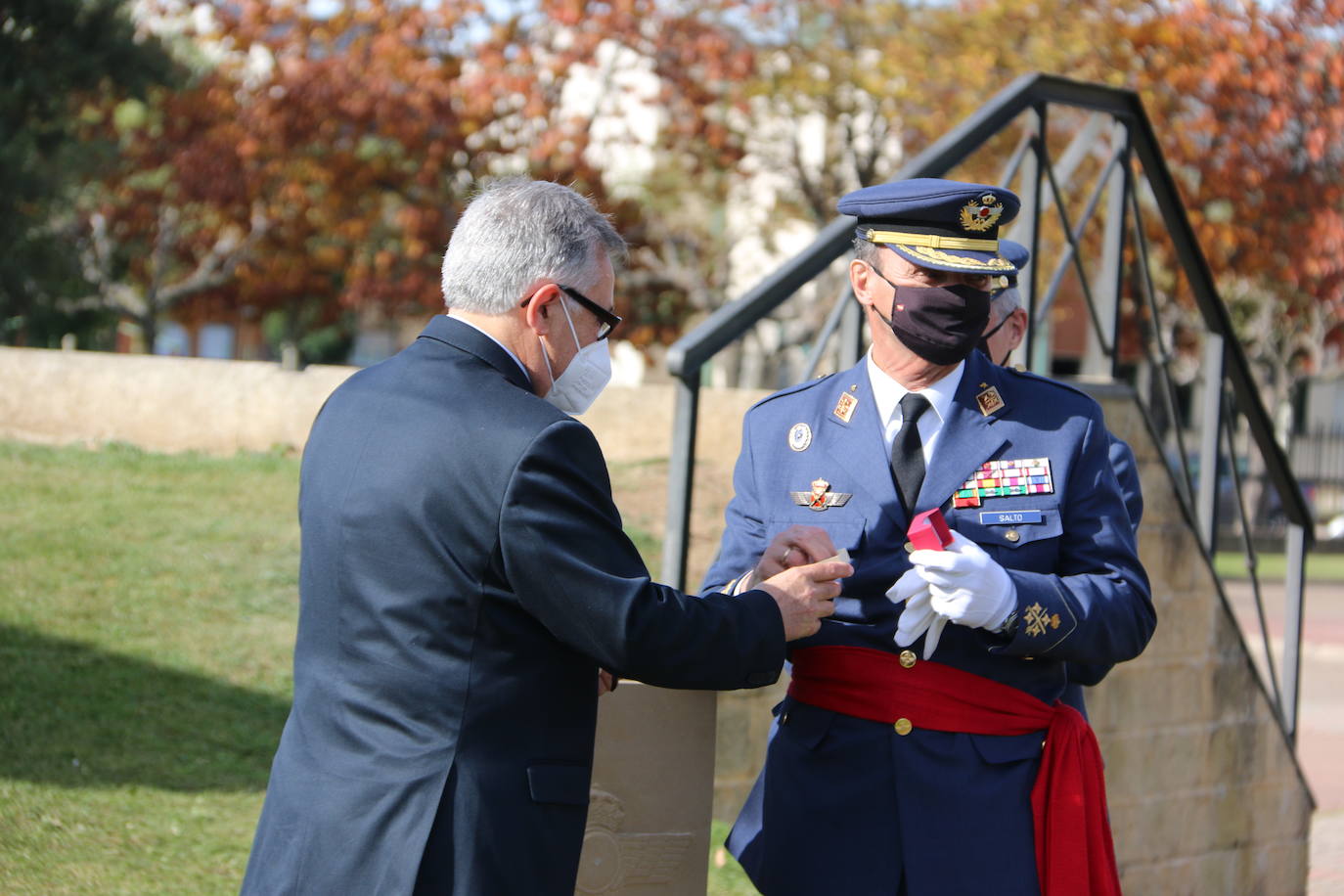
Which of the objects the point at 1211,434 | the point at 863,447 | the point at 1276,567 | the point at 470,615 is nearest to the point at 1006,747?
the point at 863,447

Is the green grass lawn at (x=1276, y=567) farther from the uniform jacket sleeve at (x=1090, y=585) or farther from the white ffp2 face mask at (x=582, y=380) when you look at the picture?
the white ffp2 face mask at (x=582, y=380)

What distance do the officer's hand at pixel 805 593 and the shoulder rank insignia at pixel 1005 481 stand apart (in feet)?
0.96

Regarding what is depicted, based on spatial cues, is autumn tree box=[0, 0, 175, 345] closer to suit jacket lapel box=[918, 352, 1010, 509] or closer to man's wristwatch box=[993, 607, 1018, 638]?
suit jacket lapel box=[918, 352, 1010, 509]

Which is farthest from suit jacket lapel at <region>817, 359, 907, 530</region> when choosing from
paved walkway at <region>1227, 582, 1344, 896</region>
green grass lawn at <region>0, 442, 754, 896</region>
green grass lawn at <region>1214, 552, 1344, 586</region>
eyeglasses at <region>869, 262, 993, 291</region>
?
green grass lawn at <region>1214, 552, 1344, 586</region>

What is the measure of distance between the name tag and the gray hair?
85 cm

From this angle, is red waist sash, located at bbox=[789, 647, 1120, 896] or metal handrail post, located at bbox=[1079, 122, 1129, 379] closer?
red waist sash, located at bbox=[789, 647, 1120, 896]

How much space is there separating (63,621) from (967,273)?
16.4 ft

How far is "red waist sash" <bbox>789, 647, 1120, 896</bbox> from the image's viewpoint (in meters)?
2.65

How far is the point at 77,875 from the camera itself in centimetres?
428

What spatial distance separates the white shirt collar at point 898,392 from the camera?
111 inches

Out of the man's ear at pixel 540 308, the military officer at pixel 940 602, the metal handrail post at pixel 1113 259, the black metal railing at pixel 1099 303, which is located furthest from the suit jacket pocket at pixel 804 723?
the metal handrail post at pixel 1113 259

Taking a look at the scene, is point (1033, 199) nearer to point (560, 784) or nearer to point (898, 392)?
point (898, 392)

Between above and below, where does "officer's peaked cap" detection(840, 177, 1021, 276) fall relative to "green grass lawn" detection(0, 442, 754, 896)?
above

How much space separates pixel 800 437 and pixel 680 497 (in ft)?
5.11
